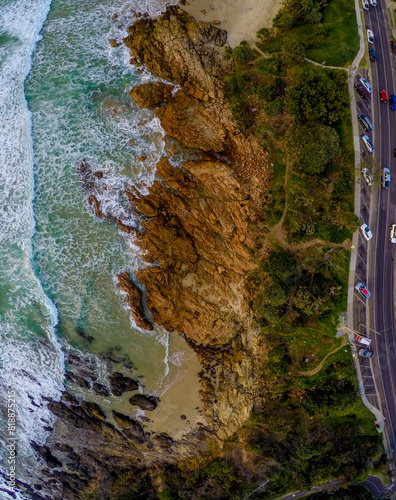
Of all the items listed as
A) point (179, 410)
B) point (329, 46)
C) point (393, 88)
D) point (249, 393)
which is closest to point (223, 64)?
point (329, 46)

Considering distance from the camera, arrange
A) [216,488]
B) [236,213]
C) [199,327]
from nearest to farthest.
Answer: [236,213], [199,327], [216,488]

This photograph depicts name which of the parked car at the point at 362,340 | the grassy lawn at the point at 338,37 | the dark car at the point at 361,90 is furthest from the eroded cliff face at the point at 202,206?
the dark car at the point at 361,90

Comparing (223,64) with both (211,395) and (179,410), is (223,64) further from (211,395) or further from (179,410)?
(179,410)

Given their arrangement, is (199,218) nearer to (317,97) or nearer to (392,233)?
(317,97)

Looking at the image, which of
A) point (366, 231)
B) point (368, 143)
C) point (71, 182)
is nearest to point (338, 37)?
point (368, 143)

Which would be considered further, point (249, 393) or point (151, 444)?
point (151, 444)

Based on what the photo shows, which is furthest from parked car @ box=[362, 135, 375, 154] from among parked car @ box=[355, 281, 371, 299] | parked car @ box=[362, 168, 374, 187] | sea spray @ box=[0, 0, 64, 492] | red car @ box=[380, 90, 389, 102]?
sea spray @ box=[0, 0, 64, 492]

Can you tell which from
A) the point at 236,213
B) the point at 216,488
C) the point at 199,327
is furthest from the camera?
the point at 216,488
